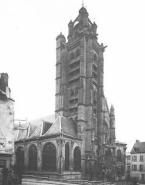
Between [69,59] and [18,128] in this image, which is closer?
[18,128]

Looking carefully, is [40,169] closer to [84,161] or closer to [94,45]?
[84,161]

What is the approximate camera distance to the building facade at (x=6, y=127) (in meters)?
22.0

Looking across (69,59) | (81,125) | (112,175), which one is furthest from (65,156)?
(69,59)

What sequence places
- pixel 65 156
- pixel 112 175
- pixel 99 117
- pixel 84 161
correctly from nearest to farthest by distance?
pixel 65 156
pixel 84 161
pixel 112 175
pixel 99 117

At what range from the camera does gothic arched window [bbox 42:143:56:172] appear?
3894 centimetres

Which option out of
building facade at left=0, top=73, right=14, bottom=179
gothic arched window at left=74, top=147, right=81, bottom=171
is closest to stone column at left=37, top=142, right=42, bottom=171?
gothic arched window at left=74, top=147, right=81, bottom=171

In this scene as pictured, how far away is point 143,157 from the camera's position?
58.4m

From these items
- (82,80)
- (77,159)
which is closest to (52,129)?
(77,159)

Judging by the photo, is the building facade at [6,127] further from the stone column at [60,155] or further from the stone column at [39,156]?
the stone column at [39,156]

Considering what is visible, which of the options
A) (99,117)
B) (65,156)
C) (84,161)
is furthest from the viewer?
(99,117)

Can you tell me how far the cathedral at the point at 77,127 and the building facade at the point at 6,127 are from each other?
1652 cm

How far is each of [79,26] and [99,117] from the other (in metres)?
22.7

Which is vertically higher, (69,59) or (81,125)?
(69,59)

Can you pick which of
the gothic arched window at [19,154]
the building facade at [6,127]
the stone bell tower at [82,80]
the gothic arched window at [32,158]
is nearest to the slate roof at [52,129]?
the stone bell tower at [82,80]
